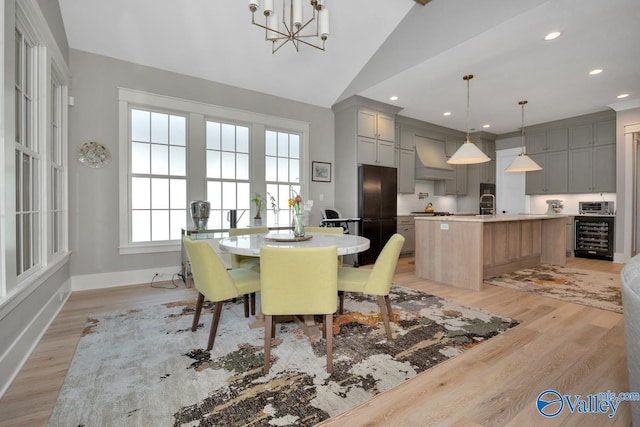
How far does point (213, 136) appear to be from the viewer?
14.8ft

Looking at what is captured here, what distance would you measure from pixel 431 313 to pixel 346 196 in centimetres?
292

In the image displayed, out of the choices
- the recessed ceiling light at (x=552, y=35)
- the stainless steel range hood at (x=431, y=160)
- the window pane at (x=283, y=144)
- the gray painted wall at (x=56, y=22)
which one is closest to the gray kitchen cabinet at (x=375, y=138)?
the stainless steel range hood at (x=431, y=160)

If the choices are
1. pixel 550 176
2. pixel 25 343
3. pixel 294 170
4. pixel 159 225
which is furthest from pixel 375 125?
pixel 25 343

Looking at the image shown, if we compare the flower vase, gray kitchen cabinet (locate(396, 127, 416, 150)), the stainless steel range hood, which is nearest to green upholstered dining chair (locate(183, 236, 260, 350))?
the flower vase

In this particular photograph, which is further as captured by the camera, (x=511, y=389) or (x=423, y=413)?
(x=511, y=389)

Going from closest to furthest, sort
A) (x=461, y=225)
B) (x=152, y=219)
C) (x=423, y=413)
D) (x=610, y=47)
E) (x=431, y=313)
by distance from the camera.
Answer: (x=423, y=413)
(x=431, y=313)
(x=610, y=47)
(x=461, y=225)
(x=152, y=219)

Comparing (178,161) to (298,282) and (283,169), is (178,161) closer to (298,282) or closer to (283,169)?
→ (283,169)

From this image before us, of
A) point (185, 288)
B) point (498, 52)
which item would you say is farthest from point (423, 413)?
point (498, 52)

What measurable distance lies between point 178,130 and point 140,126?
0.47 m

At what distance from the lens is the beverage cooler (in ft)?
17.7

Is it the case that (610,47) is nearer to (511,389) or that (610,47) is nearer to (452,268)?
(452,268)

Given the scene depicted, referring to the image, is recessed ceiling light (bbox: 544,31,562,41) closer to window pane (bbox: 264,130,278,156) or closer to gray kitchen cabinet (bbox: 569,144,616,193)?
window pane (bbox: 264,130,278,156)

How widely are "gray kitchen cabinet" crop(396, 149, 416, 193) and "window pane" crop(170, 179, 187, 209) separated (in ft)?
13.1

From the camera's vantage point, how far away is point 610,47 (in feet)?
11.0
